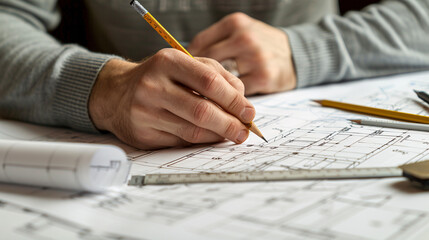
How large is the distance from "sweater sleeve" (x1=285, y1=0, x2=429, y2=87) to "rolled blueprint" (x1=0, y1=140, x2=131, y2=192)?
2.15ft

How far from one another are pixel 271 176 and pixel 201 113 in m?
0.16

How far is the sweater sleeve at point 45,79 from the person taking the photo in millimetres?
750

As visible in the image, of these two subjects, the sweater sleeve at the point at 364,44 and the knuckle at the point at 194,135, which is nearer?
the knuckle at the point at 194,135

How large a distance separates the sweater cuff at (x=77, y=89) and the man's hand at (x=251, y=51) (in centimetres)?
28

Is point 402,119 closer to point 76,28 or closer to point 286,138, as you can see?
point 286,138

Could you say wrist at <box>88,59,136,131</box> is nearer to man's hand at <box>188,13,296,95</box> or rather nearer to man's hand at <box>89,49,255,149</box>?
man's hand at <box>89,49,255,149</box>

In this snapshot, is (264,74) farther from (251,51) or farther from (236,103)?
(236,103)

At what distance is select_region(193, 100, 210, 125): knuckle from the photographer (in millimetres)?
594

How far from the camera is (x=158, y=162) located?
582 millimetres

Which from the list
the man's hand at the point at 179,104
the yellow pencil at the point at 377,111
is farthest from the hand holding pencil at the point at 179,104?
the yellow pencil at the point at 377,111

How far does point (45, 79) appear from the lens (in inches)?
31.1

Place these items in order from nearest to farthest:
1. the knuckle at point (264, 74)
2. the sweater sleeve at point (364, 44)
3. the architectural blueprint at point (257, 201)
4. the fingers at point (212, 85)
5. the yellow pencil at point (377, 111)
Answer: the architectural blueprint at point (257, 201) → the fingers at point (212, 85) → the yellow pencil at point (377, 111) → the knuckle at point (264, 74) → the sweater sleeve at point (364, 44)

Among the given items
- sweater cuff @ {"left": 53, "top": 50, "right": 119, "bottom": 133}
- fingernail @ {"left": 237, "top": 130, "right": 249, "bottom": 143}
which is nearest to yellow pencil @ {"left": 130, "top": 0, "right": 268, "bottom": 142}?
fingernail @ {"left": 237, "top": 130, "right": 249, "bottom": 143}

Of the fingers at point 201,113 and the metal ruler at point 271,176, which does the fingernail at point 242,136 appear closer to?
the fingers at point 201,113
